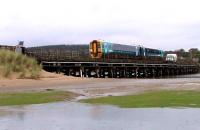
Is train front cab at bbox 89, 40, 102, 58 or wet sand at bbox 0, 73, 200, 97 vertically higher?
train front cab at bbox 89, 40, 102, 58

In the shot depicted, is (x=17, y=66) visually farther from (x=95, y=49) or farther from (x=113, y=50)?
(x=113, y=50)

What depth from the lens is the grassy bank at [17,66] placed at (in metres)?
49.5

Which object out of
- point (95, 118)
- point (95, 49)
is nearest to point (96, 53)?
point (95, 49)

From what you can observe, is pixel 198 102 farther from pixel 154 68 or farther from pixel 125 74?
pixel 154 68

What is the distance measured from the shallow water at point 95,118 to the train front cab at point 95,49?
57.2 meters

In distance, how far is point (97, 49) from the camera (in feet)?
283

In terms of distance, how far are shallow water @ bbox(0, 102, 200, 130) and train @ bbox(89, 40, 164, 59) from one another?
191 feet

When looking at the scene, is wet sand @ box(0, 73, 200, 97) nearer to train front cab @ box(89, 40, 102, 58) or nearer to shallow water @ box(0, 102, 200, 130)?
shallow water @ box(0, 102, 200, 130)

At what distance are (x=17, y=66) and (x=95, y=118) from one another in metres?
30.5

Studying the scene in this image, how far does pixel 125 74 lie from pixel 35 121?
6897 centimetres

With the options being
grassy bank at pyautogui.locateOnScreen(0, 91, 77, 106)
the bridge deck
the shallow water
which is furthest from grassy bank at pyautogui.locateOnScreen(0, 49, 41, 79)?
the shallow water

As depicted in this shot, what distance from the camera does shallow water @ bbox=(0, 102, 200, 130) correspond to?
62.9ft

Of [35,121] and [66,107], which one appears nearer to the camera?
[35,121]

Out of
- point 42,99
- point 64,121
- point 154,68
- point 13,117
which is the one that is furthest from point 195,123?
point 154,68
